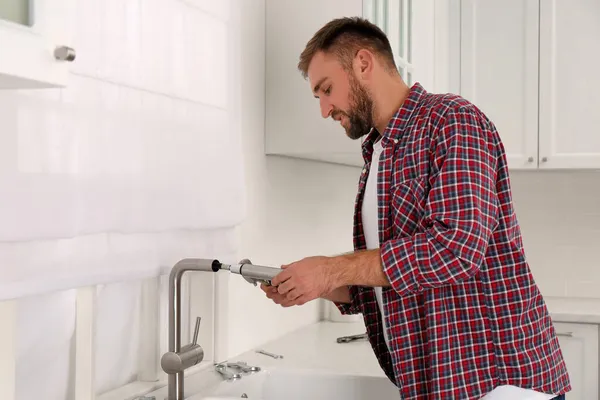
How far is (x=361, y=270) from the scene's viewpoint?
54.7 inches

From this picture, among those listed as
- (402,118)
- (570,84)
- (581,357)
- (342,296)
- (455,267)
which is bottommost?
(581,357)

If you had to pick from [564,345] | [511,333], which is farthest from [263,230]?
[564,345]

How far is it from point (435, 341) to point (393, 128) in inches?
17.0

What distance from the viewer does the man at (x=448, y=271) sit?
4.45ft

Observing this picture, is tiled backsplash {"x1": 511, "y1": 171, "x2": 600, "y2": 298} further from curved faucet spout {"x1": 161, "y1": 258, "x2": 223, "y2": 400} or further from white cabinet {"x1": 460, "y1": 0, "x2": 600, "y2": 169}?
curved faucet spout {"x1": 161, "y1": 258, "x2": 223, "y2": 400}

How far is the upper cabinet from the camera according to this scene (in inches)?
31.3

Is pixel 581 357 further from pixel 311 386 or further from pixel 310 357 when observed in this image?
pixel 311 386

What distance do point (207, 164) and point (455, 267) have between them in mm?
706

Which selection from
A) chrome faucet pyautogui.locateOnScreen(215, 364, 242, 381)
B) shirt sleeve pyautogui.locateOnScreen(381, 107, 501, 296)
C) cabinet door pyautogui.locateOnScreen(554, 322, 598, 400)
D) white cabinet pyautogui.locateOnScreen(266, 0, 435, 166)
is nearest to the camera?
shirt sleeve pyautogui.locateOnScreen(381, 107, 501, 296)

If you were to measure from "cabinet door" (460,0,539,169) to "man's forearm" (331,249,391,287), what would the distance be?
1.95m

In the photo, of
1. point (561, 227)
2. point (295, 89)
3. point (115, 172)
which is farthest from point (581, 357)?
point (115, 172)

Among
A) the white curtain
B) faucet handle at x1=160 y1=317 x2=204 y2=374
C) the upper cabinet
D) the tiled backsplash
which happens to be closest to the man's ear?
the white curtain

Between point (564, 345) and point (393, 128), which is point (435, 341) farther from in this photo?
point (564, 345)

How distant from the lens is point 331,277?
1404 mm
